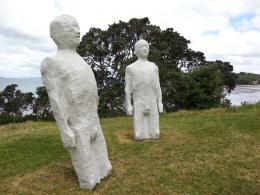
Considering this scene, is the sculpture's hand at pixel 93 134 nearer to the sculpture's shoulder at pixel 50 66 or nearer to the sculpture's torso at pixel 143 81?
the sculpture's shoulder at pixel 50 66

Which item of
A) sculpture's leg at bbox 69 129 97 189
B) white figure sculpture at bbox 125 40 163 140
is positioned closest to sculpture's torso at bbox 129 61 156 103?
white figure sculpture at bbox 125 40 163 140

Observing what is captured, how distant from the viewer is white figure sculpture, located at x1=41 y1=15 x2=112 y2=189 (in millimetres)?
6609

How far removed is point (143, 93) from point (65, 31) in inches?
155

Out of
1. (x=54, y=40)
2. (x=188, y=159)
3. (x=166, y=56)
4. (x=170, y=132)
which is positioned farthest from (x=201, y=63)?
(x=54, y=40)

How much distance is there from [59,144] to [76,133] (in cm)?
401

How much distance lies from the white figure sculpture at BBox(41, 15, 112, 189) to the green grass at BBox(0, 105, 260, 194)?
0.55 meters

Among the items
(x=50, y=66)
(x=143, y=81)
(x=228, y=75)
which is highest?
(x=228, y=75)

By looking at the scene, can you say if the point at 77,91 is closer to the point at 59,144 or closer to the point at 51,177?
the point at 51,177

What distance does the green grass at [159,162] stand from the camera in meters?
7.07

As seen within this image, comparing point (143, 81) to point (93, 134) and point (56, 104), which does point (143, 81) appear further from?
point (56, 104)

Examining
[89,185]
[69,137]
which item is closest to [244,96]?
[89,185]

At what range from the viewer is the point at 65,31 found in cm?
678

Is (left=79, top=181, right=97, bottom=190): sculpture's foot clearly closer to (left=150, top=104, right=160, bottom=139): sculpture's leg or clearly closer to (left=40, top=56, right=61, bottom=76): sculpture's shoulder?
(left=40, top=56, right=61, bottom=76): sculpture's shoulder

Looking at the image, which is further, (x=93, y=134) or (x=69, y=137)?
(x=93, y=134)
